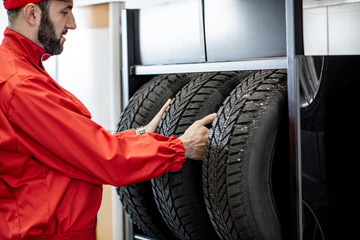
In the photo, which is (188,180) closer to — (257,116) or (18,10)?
(257,116)

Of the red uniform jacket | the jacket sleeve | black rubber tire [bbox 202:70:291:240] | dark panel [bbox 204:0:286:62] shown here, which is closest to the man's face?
the red uniform jacket

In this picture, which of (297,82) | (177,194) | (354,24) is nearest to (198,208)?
(177,194)

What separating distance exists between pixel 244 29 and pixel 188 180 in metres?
0.64

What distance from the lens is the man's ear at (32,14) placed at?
1878 millimetres

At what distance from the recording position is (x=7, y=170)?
179cm

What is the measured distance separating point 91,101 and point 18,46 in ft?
7.15

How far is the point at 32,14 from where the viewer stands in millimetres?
1905

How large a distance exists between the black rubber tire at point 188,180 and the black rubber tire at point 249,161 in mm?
197

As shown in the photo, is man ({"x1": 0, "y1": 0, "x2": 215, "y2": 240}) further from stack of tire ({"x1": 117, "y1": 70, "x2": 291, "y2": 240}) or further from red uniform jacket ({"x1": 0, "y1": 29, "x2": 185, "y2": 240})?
stack of tire ({"x1": 117, "y1": 70, "x2": 291, "y2": 240})

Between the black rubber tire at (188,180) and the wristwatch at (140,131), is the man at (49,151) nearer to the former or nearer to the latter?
the black rubber tire at (188,180)

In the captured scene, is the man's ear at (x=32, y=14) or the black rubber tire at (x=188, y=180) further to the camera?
the black rubber tire at (x=188, y=180)

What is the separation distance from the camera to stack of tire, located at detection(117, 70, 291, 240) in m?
1.77

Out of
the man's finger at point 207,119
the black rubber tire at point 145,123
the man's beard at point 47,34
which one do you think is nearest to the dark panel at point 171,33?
the black rubber tire at point 145,123

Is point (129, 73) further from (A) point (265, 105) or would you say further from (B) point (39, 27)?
(A) point (265, 105)
